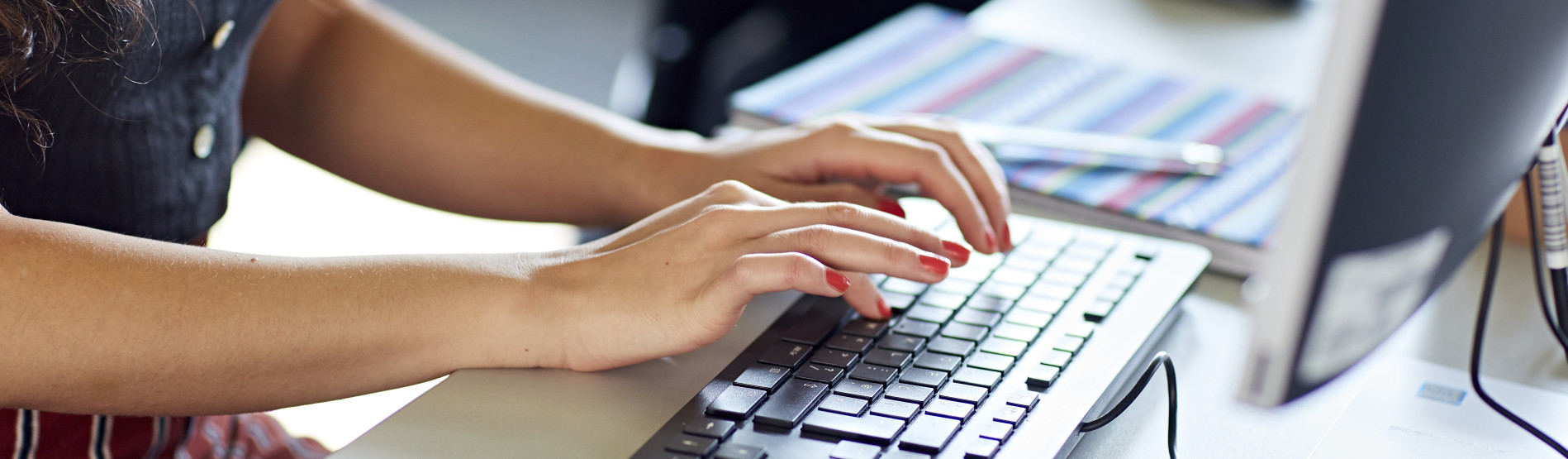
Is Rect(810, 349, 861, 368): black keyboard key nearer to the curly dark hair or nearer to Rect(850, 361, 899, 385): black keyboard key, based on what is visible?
Rect(850, 361, 899, 385): black keyboard key

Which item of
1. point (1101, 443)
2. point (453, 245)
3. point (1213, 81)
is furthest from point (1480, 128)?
point (453, 245)

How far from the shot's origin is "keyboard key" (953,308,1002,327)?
58 centimetres

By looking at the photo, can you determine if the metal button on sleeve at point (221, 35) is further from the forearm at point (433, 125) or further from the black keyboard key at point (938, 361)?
the black keyboard key at point (938, 361)

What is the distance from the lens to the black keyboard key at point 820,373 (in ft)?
1.67

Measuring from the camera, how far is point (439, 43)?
0.85 m

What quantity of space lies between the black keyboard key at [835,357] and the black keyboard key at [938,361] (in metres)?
0.03

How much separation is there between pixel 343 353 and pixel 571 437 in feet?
0.37

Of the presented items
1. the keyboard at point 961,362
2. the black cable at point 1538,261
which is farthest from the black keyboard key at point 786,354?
the black cable at point 1538,261

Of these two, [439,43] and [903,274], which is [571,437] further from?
[439,43]

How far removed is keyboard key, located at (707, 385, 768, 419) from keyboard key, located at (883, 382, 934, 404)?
5 cm

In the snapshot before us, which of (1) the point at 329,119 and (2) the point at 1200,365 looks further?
(1) the point at 329,119

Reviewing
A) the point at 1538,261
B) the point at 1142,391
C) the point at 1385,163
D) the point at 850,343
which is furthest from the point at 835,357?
the point at 1538,261

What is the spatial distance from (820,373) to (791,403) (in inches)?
1.3

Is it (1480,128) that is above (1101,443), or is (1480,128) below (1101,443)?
above
